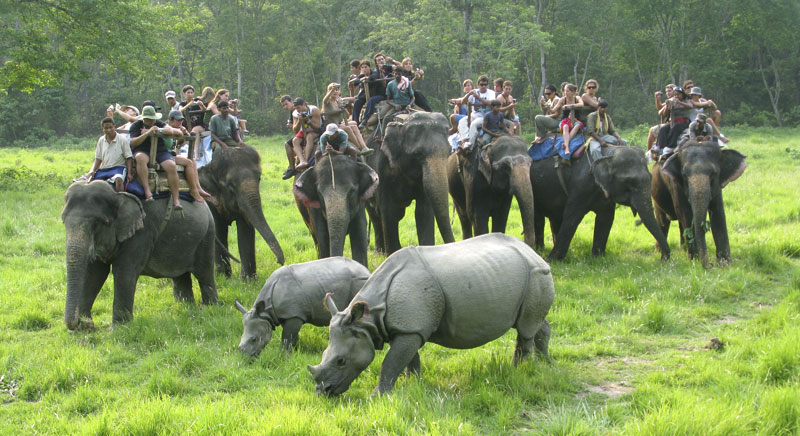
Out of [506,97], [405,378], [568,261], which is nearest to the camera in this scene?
[405,378]

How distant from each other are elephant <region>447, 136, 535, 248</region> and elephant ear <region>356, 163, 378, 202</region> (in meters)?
2.88

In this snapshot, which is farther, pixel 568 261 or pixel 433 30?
pixel 433 30

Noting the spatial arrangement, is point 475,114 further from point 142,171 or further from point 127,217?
point 127,217

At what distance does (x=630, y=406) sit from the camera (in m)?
5.88

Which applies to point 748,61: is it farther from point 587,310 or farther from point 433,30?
point 587,310

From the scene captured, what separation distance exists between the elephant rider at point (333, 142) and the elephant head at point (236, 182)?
1.74 m

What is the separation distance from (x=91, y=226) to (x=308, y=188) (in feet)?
9.75

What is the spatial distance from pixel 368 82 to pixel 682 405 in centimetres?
902

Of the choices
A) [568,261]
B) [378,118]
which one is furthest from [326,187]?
[568,261]

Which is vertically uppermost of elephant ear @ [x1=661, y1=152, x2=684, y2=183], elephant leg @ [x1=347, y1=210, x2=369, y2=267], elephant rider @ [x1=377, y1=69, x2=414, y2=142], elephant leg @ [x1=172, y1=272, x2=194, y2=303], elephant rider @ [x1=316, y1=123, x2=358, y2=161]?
elephant rider @ [x1=377, y1=69, x2=414, y2=142]

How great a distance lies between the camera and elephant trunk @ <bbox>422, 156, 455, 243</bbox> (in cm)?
1109

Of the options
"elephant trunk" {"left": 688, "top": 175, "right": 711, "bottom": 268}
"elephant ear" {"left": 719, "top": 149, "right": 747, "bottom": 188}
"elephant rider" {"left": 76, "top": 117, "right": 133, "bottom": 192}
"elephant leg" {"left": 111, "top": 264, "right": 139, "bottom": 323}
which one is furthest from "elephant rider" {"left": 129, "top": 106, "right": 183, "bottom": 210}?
"elephant ear" {"left": 719, "top": 149, "right": 747, "bottom": 188}

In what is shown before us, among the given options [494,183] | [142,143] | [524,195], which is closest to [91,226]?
[142,143]

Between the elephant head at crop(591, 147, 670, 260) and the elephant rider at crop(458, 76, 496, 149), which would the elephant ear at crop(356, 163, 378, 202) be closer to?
the elephant rider at crop(458, 76, 496, 149)
